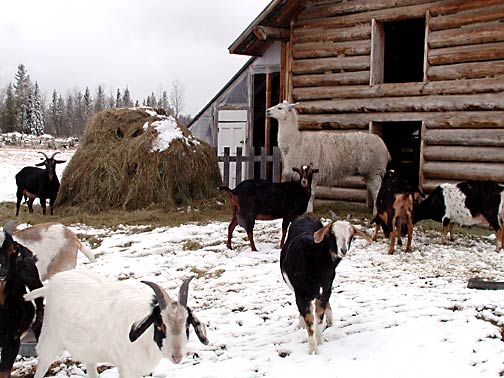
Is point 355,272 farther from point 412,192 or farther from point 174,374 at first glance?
point 174,374

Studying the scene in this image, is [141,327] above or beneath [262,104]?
beneath

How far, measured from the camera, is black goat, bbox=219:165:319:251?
333 inches

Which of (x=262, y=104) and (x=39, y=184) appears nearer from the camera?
(x=39, y=184)

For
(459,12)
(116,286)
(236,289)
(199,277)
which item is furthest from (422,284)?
(459,12)

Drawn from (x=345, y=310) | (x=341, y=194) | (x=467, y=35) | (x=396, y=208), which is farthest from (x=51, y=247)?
(x=467, y=35)

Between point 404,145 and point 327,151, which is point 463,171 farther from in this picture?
point 404,145

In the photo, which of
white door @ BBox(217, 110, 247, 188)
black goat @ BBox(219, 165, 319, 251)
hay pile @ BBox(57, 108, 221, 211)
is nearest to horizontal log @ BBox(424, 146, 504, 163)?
black goat @ BBox(219, 165, 319, 251)

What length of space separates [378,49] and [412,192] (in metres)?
4.96

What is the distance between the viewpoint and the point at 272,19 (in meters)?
13.2

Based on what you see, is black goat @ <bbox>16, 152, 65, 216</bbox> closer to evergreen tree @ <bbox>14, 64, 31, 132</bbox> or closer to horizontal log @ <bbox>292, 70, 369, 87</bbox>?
horizontal log @ <bbox>292, 70, 369, 87</bbox>

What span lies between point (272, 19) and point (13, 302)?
34.2 ft

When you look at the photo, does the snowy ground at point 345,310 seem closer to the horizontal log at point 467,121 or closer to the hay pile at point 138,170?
the horizontal log at point 467,121

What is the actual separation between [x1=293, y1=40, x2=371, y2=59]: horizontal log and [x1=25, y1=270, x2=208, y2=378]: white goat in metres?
9.59

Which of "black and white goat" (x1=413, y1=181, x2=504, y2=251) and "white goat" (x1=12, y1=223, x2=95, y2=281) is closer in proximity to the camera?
"white goat" (x1=12, y1=223, x2=95, y2=281)
